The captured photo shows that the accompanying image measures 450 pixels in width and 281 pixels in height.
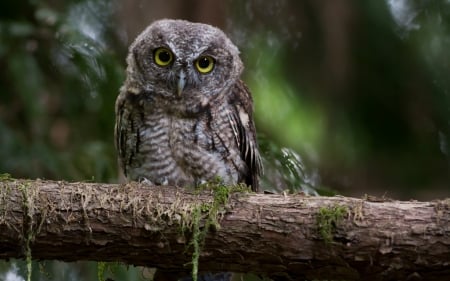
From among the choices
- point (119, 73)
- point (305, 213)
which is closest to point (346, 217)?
point (305, 213)

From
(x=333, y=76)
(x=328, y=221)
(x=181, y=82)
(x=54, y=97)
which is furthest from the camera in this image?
(x=333, y=76)

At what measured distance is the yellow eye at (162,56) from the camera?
15.1ft

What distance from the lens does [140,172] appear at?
14.6 feet

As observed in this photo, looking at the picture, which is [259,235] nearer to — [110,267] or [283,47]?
[110,267]

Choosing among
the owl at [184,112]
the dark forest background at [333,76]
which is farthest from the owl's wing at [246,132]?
the dark forest background at [333,76]

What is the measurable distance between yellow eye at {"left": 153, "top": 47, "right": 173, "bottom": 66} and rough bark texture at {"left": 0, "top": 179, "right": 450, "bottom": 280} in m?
1.42

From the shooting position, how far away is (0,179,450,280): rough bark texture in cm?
315

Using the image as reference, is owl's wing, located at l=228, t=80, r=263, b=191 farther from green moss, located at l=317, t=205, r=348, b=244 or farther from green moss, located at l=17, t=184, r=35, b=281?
green moss, located at l=17, t=184, r=35, b=281

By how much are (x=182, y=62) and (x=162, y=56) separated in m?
0.17

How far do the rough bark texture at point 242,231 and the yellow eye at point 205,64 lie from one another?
141 cm

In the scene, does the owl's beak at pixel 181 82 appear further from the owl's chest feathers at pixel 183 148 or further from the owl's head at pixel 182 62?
the owl's chest feathers at pixel 183 148

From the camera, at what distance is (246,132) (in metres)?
4.49

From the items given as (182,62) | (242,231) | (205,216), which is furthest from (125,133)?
(242,231)

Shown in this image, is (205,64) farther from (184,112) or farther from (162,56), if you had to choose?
(184,112)
